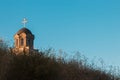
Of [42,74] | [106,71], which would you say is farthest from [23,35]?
Answer: [42,74]

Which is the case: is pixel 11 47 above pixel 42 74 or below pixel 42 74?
above

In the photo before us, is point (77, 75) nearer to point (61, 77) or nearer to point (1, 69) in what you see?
point (61, 77)

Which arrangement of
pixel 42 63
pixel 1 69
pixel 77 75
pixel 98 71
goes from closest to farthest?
pixel 1 69 → pixel 42 63 → pixel 77 75 → pixel 98 71

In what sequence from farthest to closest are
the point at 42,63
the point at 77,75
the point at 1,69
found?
the point at 77,75
the point at 42,63
the point at 1,69

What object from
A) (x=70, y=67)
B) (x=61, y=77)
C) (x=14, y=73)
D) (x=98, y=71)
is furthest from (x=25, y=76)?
(x=98, y=71)

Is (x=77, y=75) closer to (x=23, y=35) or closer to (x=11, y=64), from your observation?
(x=11, y=64)

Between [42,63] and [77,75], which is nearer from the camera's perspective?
[42,63]

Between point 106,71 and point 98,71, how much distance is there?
502 millimetres

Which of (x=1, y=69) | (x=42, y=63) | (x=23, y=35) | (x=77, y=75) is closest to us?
(x=1, y=69)

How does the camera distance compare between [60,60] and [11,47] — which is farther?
[60,60]

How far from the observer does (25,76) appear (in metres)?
13.1

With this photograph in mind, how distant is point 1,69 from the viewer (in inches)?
501

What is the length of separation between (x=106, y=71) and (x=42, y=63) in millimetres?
3981

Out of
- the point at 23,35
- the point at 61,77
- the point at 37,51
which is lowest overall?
the point at 61,77
